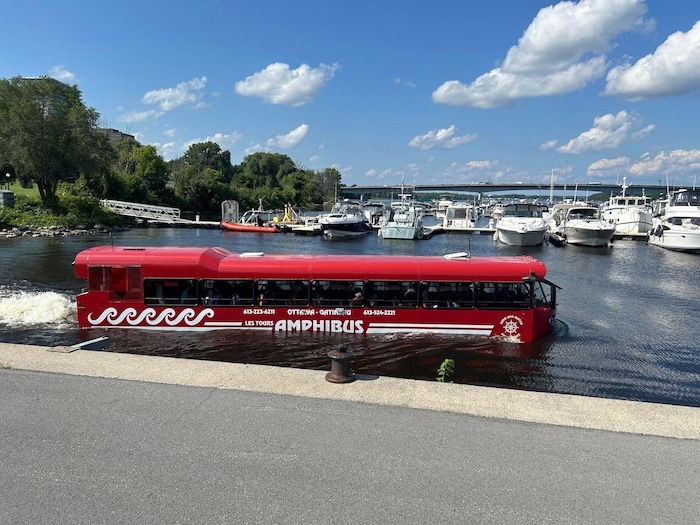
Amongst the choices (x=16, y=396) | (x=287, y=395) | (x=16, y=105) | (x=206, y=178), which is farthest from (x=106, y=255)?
(x=206, y=178)

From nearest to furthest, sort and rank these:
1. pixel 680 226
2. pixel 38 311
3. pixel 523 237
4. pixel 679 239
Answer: pixel 38 311, pixel 679 239, pixel 680 226, pixel 523 237

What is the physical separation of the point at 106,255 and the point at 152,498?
1421 cm

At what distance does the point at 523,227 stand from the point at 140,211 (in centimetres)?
6176

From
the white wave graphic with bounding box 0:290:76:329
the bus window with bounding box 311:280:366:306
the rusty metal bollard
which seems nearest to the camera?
the rusty metal bollard

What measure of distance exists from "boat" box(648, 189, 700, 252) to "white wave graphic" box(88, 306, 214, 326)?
169 feet

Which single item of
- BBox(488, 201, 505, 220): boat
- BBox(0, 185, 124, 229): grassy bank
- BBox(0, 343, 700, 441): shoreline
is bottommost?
BBox(0, 343, 700, 441): shoreline

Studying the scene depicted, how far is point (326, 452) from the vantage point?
21.7 ft

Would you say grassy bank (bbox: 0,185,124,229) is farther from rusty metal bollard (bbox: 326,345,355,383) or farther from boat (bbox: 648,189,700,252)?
boat (bbox: 648,189,700,252)

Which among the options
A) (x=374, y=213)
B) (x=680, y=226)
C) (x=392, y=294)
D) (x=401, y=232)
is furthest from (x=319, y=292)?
(x=374, y=213)

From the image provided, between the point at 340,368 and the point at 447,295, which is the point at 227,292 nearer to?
the point at 447,295

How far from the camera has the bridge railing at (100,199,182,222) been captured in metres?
81.6

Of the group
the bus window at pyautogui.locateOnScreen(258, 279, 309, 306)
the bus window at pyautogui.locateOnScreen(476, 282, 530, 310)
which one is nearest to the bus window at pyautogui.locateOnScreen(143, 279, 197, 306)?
the bus window at pyautogui.locateOnScreen(258, 279, 309, 306)

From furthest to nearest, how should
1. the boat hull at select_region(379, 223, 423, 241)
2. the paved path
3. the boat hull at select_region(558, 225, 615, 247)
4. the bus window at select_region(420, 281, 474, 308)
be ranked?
the boat hull at select_region(379, 223, 423, 241), the boat hull at select_region(558, 225, 615, 247), the bus window at select_region(420, 281, 474, 308), the paved path

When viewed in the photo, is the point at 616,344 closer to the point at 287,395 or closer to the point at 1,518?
the point at 287,395
